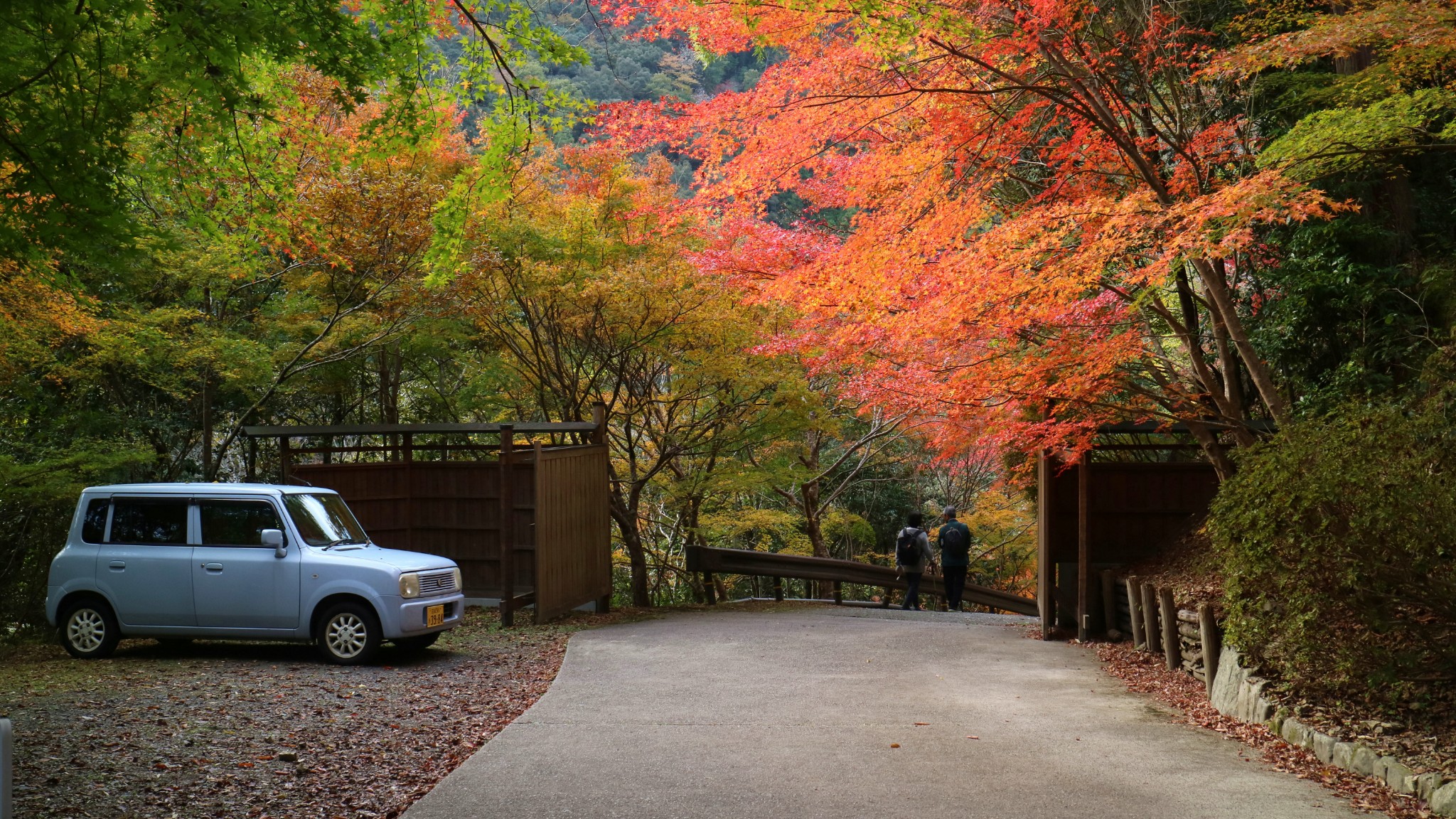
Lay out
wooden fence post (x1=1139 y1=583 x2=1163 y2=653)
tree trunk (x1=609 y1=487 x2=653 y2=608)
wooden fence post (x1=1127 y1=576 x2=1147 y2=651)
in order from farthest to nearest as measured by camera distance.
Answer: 1. tree trunk (x1=609 y1=487 x2=653 y2=608)
2. wooden fence post (x1=1127 y1=576 x2=1147 y2=651)
3. wooden fence post (x1=1139 y1=583 x2=1163 y2=653)

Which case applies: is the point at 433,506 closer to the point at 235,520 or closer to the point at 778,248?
the point at 235,520

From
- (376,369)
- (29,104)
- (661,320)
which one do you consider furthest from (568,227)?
(29,104)

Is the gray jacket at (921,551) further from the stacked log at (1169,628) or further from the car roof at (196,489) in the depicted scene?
the car roof at (196,489)

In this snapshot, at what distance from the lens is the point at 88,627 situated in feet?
29.9

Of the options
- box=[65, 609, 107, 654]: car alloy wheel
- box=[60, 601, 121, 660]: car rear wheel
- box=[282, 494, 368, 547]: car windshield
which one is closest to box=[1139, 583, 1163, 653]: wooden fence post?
box=[282, 494, 368, 547]: car windshield

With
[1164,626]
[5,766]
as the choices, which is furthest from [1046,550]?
[5,766]

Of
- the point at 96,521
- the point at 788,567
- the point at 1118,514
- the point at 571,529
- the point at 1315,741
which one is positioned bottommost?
the point at 788,567

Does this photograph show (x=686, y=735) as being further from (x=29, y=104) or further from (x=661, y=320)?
(x=661, y=320)

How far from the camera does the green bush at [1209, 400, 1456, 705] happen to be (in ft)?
17.2

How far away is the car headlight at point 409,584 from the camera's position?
28.8 ft

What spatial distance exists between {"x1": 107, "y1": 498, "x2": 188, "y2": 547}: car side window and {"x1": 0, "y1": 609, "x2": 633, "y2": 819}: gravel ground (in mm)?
1072

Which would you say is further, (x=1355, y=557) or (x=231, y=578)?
(x=231, y=578)

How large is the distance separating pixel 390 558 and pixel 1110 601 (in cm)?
742

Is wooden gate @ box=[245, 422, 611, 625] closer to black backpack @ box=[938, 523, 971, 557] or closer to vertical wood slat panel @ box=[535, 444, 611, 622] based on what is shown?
vertical wood slat panel @ box=[535, 444, 611, 622]
